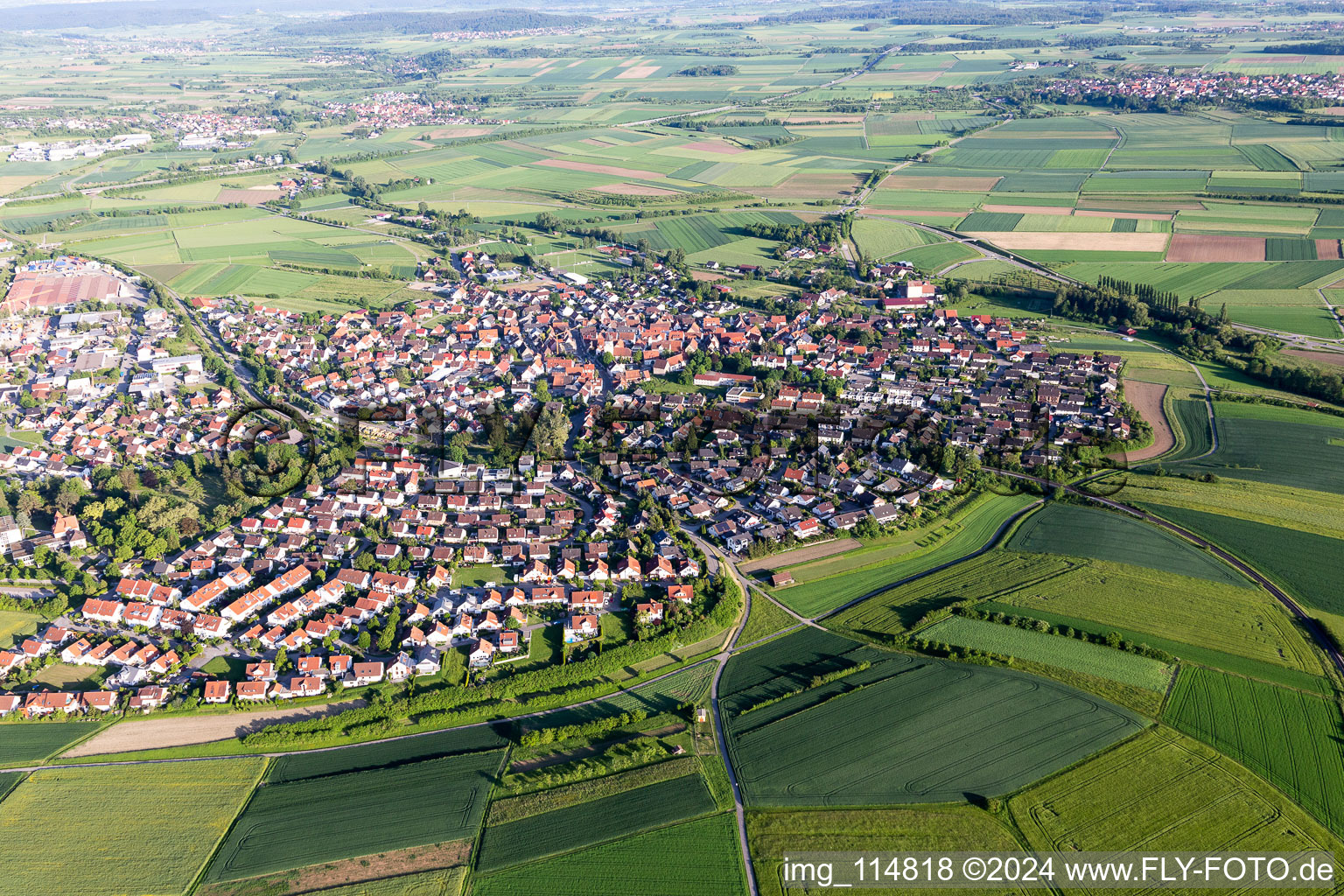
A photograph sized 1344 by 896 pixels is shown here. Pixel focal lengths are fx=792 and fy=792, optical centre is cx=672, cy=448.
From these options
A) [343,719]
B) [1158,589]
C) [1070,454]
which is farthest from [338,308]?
[1158,589]

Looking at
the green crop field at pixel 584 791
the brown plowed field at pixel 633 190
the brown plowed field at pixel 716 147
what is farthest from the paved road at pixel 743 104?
the green crop field at pixel 584 791

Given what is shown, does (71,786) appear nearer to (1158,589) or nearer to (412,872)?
(412,872)

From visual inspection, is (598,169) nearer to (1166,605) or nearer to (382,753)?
(1166,605)

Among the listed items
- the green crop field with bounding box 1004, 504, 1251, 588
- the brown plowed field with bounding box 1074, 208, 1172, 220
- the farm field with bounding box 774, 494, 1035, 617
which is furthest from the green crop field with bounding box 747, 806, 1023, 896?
the brown plowed field with bounding box 1074, 208, 1172, 220

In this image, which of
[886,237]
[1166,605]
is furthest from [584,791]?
[886,237]

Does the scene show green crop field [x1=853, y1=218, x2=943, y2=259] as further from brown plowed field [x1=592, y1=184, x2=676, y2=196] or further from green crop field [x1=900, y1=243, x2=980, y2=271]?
brown plowed field [x1=592, y1=184, x2=676, y2=196]

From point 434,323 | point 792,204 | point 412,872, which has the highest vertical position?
point 792,204

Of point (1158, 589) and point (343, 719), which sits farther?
point (1158, 589)
